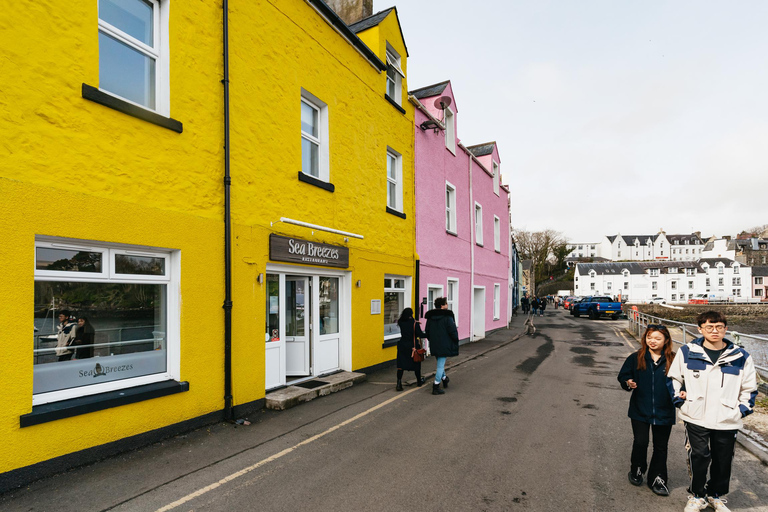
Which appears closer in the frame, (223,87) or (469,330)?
(223,87)

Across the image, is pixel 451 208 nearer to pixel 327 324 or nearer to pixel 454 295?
pixel 454 295

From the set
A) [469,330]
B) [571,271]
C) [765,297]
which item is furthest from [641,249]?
[469,330]

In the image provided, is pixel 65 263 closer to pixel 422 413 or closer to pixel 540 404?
pixel 422 413

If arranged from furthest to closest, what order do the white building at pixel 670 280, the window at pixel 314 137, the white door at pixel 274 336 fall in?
the white building at pixel 670 280, the window at pixel 314 137, the white door at pixel 274 336

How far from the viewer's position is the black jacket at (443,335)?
8.40 m

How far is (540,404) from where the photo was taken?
294 inches

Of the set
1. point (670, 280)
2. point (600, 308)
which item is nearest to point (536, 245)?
point (670, 280)

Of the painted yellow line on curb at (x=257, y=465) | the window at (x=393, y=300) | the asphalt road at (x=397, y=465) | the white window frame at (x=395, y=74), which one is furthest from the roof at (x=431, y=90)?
the painted yellow line on curb at (x=257, y=465)

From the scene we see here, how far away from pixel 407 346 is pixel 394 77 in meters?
7.85

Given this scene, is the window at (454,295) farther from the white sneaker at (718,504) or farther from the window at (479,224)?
the white sneaker at (718,504)

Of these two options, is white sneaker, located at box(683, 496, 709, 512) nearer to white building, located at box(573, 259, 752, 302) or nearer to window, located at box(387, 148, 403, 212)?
window, located at box(387, 148, 403, 212)

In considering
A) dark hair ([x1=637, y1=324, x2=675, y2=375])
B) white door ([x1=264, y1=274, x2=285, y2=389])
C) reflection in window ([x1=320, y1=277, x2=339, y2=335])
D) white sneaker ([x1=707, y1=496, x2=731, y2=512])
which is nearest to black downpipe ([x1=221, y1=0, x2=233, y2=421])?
white door ([x1=264, y1=274, x2=285, y2=389])

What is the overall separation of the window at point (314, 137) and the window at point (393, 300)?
11.9ft

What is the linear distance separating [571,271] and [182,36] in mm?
112582
